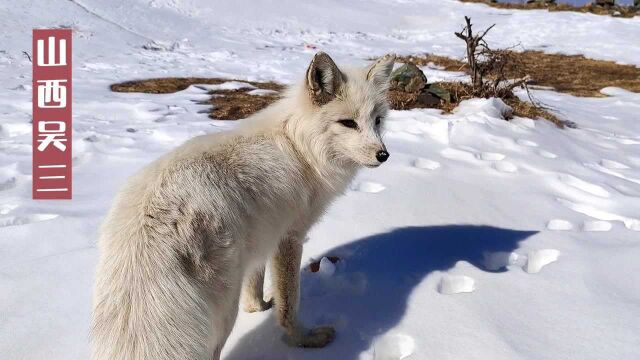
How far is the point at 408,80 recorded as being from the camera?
305 inches

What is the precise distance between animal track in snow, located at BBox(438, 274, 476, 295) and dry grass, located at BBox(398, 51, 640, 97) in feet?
22.6

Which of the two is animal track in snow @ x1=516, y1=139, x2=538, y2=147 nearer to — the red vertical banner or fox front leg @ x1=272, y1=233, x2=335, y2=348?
fox front leg @ x1=272, y1=233, x2=335, y2=348

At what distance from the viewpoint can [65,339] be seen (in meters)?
2.42

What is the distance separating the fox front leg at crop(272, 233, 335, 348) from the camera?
2473 mm

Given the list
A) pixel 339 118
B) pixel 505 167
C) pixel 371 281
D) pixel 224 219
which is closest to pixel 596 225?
pixel 505 167

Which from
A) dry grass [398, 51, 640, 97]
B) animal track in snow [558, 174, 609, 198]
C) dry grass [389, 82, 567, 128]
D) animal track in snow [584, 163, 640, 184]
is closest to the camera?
animal track in snow [558, 174, 609, 198]

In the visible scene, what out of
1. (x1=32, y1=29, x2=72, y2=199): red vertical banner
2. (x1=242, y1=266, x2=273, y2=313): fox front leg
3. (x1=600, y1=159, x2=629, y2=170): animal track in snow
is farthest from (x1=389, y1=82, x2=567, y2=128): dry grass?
(x1=242, y1=266, x2=273, y2=313): fox front leg

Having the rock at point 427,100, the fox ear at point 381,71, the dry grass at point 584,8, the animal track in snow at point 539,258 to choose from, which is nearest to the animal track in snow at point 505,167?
the animal track in snow at point 539,258

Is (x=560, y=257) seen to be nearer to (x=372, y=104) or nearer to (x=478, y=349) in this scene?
(x=478, y=349)

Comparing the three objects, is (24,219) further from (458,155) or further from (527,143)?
(527,143)

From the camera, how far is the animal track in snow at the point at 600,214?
3.66 m

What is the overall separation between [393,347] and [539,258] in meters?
1.38

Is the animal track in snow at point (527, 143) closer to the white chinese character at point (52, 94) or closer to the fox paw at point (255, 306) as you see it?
the fox paw at point (255, 306)

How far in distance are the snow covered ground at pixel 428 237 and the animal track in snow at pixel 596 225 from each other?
0.04ft
